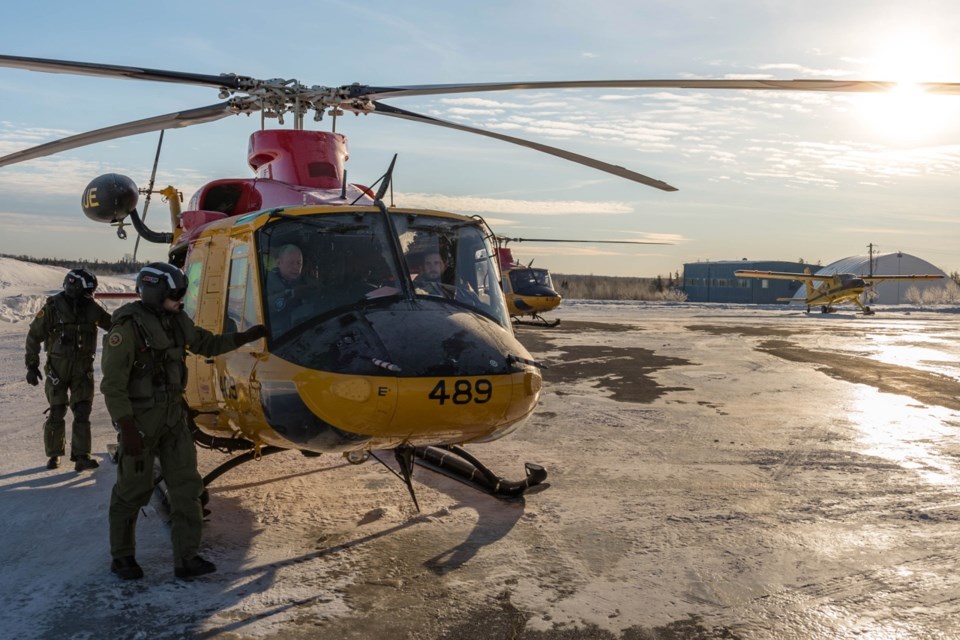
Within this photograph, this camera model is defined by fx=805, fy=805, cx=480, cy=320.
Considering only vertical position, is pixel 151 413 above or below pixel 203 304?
below

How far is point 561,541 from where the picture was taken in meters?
5.48

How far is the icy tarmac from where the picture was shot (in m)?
4.20

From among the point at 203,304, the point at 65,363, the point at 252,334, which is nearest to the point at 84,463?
the point at 65,363

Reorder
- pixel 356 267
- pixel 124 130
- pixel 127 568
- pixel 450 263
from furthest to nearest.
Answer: pixel 124 130 → pixel 450 263 → pixel 356 267 → pixel 127 568

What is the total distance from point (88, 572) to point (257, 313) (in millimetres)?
1841

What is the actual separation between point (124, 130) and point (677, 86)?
15.5ft

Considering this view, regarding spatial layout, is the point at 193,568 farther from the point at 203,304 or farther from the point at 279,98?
the point at 279,98

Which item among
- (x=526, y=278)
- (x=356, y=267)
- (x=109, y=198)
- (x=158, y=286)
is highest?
(x=109, y=198)

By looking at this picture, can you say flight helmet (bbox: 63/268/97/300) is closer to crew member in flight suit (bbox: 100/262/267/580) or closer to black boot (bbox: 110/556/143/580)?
crew member in flight suit (bbox: 100/262/267/580)

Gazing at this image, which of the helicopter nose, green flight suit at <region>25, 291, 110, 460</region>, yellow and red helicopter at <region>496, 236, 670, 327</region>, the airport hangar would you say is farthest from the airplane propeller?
the airport hangar

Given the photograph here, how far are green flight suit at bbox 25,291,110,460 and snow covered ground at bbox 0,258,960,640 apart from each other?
0.34 meters

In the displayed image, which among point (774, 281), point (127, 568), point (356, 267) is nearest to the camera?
point (127, 568)

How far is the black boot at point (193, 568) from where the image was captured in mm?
4773

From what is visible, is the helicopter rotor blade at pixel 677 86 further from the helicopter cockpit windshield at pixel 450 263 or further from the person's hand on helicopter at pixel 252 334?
the person's hand on helicopter at pixel 252 334
